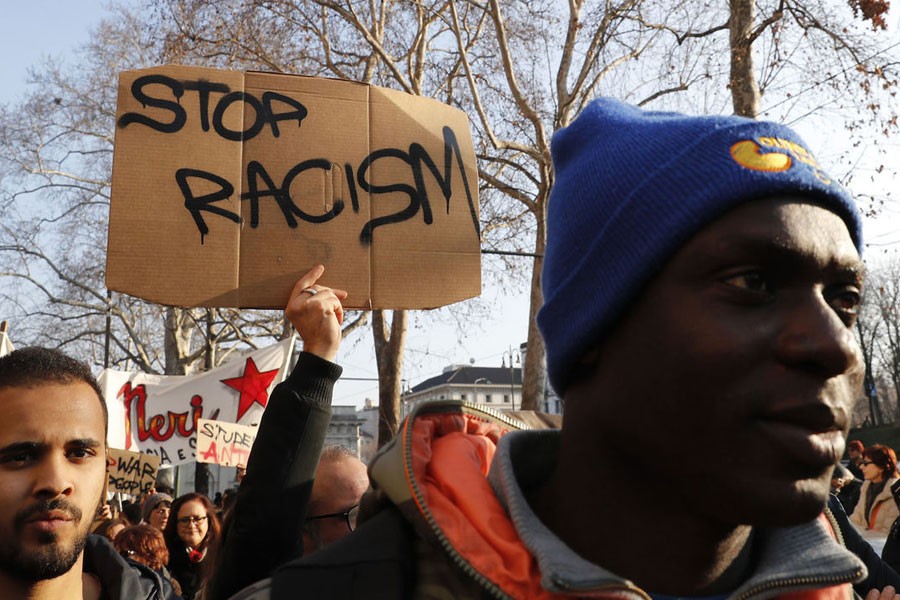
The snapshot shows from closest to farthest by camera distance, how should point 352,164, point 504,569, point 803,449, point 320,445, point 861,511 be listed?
1. point 803,449
2. point 504,569
3. point 320,445
4. point 352,164
5. point 861,511

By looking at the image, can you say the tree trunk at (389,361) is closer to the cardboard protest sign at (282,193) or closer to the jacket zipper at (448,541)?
the cardboard protest sign at (282,193)

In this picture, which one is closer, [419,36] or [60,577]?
[60,577]

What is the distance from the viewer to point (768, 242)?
3.80 ft

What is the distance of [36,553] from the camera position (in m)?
2.17

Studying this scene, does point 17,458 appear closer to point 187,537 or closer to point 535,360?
point 187,537

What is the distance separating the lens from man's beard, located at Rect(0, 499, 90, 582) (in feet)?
7.09

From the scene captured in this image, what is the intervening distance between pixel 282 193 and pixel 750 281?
172cm

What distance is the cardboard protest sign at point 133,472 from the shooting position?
395 inches

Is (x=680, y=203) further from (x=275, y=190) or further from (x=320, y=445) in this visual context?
(x=275, y=190)

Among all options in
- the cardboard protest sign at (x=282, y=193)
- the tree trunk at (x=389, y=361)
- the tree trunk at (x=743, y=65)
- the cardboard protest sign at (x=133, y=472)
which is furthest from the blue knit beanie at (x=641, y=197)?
the tree trunk at (x=389, y=361)

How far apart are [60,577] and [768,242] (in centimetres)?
193

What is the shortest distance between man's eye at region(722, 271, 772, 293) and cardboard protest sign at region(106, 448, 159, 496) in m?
9.68

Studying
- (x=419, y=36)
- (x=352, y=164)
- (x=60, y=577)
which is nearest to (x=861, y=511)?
(x=352, y=164)

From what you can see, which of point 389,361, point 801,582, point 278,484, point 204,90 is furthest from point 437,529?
point 389,361
